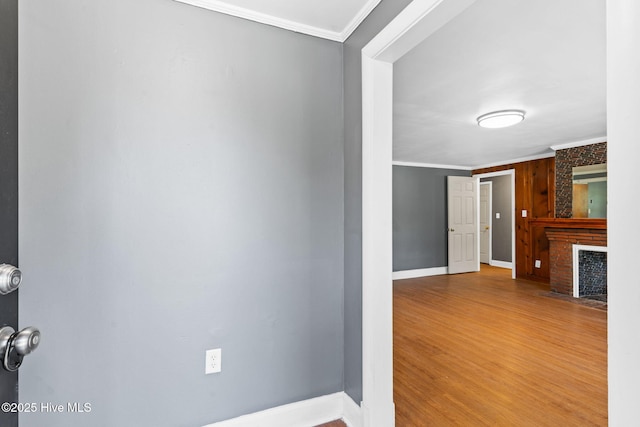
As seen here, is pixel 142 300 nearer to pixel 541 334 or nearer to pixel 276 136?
pixel 276 136

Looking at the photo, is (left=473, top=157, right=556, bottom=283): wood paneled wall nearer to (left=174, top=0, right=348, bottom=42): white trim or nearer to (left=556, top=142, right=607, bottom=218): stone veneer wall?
(left=556, top=142, right=607, bottom=218): stone veneer wall

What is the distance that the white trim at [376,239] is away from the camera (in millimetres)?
1697

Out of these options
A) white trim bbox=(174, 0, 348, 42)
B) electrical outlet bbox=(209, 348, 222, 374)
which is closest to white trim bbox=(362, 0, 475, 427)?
white trim bbox=(174, 0, 348, 42)

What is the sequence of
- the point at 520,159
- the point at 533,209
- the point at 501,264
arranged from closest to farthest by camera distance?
1. the point at 533,209
2. the point at 520,159
3. the point at 501,264

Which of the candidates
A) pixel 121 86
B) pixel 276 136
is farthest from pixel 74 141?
pixel 276 136

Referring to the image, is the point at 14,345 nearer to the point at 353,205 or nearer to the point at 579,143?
the point at 353,205

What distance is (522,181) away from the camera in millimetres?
5996

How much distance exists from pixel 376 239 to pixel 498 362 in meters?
1.87

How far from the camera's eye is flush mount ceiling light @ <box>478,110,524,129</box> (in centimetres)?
330

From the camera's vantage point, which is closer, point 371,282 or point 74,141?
point 74,141

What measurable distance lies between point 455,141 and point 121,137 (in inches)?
171

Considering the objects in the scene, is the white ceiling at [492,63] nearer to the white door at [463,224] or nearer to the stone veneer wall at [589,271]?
the stone veneer wall at [589,271]

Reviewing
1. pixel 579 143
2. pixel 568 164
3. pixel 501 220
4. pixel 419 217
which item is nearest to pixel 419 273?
pixel 419 217

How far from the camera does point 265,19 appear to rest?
1.78 meters
